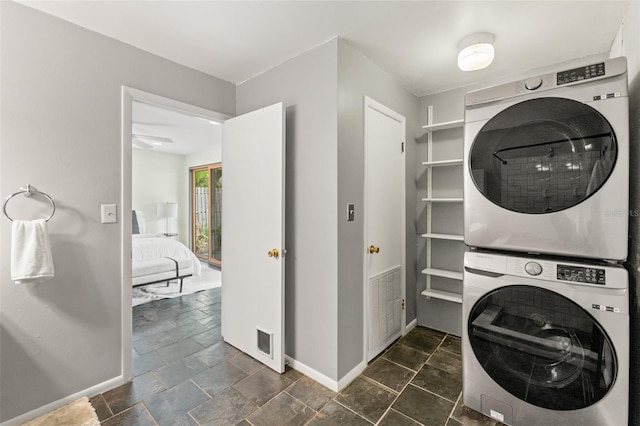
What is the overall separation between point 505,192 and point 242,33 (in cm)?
195

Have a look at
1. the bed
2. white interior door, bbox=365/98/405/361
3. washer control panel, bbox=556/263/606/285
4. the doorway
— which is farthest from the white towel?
the doorway

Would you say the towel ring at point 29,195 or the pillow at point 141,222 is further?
the pillow at point 141,222

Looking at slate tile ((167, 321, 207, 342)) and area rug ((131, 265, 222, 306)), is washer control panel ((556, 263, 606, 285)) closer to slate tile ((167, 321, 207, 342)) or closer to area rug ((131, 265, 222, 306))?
slate tile ((167, 321, 207, 342))

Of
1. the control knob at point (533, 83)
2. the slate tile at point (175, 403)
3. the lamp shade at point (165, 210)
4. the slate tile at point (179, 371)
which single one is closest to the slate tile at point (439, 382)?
the slate tile at point (175, 403)

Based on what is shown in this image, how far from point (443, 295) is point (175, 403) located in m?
2.35

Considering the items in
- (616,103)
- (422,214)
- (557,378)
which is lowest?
(557,378)

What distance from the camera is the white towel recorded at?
1575 mm

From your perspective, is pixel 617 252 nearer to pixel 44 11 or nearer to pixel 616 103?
pixel 616 103

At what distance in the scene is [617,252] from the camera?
1288mm

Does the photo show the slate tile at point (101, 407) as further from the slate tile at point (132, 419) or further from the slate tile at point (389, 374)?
the slate tile at point (389, 374)

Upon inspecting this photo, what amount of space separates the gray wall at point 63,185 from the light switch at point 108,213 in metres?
0.03

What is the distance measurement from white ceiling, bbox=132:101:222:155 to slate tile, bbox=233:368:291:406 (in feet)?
9.21

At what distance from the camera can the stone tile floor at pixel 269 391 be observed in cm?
172

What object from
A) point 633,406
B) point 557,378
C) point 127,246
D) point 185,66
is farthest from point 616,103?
point 127,246
